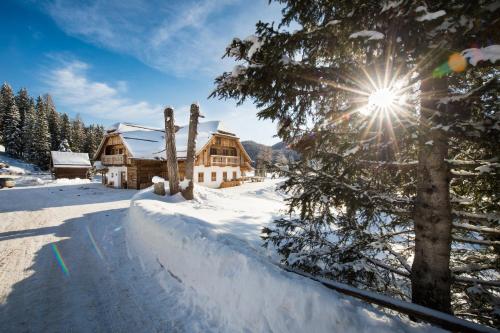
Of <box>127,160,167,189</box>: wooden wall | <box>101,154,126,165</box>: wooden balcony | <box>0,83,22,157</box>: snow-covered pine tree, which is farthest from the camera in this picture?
<box>0,83,22,157</box>: snow-covered pine tree

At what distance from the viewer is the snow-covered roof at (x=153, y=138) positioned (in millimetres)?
24156

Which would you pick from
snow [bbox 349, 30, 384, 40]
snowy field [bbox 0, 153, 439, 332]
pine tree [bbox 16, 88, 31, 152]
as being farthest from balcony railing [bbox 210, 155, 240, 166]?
pine tree [bbox 16, 88, 31, 152]

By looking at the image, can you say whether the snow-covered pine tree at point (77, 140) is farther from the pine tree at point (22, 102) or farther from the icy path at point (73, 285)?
the icy path at point (73, 285)

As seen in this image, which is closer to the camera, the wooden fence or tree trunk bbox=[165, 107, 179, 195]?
the wooden fence

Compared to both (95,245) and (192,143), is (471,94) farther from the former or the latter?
(192,143)

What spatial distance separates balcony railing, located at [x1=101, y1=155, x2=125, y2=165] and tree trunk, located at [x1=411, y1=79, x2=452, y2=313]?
90.0 feet

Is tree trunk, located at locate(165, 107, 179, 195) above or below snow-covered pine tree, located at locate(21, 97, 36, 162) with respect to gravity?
below

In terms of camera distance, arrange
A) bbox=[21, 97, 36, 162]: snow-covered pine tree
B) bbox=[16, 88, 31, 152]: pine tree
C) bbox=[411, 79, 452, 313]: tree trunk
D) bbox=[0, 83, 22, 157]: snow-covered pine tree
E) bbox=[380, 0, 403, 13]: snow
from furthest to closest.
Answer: bbox=[16, 88, 31, 152]: pine tree, bbox=[0, 83, 22, 157]: snow-covered pine tree, bbox=[21, 97, 36, 162]: snow-covered pine tree, bbox=[411, 79, 452, 313]: tree trunk, bbox=[380, 0, 403, 13]: snow

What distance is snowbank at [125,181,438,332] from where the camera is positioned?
2.53 m

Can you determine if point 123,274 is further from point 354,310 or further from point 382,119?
point 382,119

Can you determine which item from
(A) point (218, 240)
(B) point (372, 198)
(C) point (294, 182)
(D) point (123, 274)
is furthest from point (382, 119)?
(D) point (123, 274)

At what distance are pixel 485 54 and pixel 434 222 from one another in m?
1.82

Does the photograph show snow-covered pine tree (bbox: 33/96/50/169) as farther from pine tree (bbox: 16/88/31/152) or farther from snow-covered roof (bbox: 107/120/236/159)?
snow-covered roof (bbox: 107/120/236/159)

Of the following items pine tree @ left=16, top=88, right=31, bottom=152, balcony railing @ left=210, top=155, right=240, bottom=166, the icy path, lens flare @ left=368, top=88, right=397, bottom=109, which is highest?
pine tree @ left=16, top=88, right=31, bottom=152
